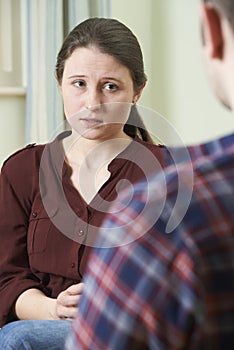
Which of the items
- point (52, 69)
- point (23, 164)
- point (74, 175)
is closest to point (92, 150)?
point (74, 175)

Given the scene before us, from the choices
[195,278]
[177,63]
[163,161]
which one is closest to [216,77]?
[195,278]

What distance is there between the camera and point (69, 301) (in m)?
1.80

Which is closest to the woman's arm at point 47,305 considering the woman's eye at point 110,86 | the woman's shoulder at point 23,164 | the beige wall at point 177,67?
the woman's shoulder at point 23,164

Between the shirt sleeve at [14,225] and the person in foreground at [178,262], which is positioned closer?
the person in foreground at [178,262]

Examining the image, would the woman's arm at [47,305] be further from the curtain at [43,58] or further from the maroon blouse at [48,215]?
the curtain at [43,58]

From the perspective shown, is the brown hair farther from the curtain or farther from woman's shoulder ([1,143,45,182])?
the curtain

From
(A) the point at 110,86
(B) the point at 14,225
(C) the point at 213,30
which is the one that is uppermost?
(C) the point at 213,30

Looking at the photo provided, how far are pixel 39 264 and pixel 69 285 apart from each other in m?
0.10

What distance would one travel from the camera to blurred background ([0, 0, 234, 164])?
3.08 meters

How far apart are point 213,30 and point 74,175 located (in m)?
1.41

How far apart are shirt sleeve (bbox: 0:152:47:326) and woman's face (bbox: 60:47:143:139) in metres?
0.20

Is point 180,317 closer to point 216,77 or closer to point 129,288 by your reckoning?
point 129,288

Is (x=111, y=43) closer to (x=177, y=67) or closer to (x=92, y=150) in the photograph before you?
(x=92, y=150)

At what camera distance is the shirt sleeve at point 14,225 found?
6.51ft
